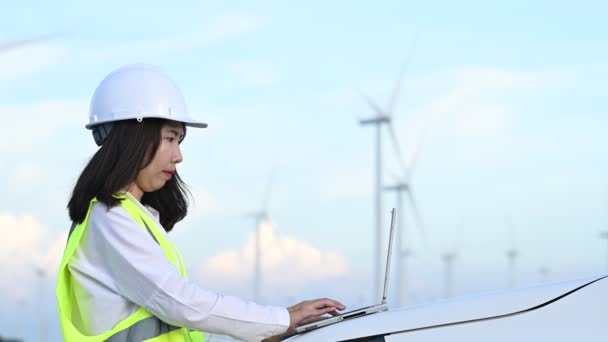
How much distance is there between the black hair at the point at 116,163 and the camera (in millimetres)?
4367

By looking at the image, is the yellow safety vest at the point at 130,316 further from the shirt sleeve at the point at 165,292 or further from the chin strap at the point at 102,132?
the chin strap at the point at 102,132

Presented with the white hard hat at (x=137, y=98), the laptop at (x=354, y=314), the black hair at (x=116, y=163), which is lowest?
the laptop at (x=354, y=314)

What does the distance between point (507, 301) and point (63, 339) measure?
171 centimetres

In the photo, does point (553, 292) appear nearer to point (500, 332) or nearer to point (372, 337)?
point (500, 332)

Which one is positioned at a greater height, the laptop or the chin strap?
the chin strap

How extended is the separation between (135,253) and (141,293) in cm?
15

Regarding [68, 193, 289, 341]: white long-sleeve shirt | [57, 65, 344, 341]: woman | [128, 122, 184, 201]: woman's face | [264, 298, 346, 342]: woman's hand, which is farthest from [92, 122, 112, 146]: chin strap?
[264, 298, 346, 342]: woman's hand

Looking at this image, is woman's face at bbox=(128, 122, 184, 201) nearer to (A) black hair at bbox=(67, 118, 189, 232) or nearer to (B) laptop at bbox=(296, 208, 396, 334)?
(A) black hair at bbox=(67, 118, 189, 232)

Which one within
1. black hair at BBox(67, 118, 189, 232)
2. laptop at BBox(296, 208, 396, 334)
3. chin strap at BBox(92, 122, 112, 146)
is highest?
chin strap at BBox(92, 122, 112, 146)

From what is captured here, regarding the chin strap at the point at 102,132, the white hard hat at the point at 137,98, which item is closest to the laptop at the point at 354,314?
the white hard hat at the point at 137,98

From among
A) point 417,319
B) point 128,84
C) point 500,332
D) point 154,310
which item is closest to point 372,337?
point 417,319

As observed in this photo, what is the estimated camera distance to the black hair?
4.37 meters

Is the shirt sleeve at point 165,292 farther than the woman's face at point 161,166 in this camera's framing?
No

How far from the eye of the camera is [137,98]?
14.7ft
